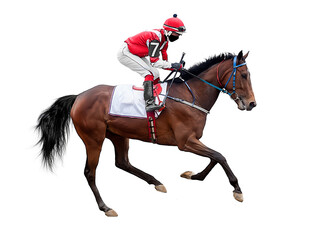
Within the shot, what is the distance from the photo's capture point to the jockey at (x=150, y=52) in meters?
8.33

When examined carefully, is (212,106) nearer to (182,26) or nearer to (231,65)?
(231,65)

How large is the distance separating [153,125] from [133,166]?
1.24 m

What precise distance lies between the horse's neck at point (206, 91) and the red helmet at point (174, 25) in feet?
2.72

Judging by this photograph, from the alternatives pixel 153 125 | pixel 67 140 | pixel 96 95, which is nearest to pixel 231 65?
pixel 153 125

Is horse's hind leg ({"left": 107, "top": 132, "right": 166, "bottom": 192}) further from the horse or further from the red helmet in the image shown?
the red helmet

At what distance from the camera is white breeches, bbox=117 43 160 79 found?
8.54 m

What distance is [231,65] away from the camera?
8.30 m

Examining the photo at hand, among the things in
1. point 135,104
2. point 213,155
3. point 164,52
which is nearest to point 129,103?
point 135,104

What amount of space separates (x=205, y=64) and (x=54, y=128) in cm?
287

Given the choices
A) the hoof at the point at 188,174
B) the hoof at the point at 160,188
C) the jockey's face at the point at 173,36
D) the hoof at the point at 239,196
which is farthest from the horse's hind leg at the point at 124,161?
the jockey's face at the point at 173,36

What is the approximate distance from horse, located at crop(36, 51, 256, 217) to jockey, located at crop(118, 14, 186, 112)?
32 cm

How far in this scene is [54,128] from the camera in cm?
905

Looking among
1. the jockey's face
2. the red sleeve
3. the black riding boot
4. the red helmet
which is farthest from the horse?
the red helmet

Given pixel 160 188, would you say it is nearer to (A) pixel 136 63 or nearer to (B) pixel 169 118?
(B) pixel 169 118
